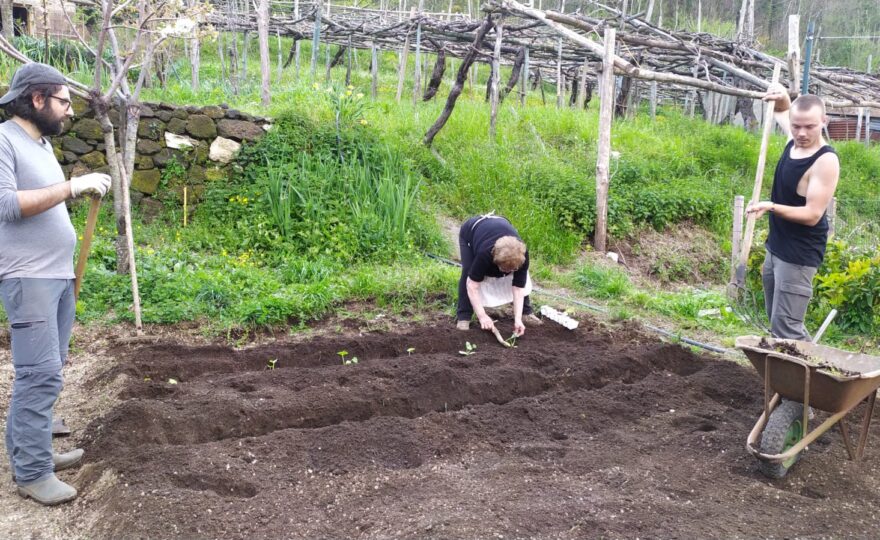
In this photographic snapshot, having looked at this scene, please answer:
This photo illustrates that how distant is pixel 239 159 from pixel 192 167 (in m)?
0.57

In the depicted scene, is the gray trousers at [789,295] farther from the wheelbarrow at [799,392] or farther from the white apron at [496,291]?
the white apron at [496,291]

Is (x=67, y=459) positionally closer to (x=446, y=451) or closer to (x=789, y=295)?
(x=446, y=451)

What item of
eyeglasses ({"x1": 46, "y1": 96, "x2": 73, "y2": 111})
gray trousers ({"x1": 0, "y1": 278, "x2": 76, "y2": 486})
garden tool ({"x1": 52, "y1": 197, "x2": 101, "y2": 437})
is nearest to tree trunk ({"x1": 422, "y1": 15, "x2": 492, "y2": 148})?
garden tool ({"x1": 52, "y1": 197, "x2": 101, "y2": 437})

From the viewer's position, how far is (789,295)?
4684 millimetres

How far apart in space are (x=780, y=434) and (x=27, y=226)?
398cm

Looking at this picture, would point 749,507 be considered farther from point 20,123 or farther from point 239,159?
point 239,159

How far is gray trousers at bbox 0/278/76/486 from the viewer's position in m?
3.55

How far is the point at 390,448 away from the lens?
4.18m

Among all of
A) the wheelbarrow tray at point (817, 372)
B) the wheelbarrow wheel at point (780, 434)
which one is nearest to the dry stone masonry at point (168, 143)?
the wheelbarrow tray at point (817, 372)

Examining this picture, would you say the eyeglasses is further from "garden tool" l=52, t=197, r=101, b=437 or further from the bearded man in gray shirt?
"garden tool" l=52, t=197, r=101, b=437

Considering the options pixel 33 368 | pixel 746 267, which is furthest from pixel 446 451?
pixel 746 267

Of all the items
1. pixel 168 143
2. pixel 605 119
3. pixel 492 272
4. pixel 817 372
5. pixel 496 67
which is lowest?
pixel 817 372

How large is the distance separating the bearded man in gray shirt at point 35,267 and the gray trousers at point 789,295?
405cm

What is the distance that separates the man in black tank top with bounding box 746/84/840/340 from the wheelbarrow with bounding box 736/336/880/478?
52cm
